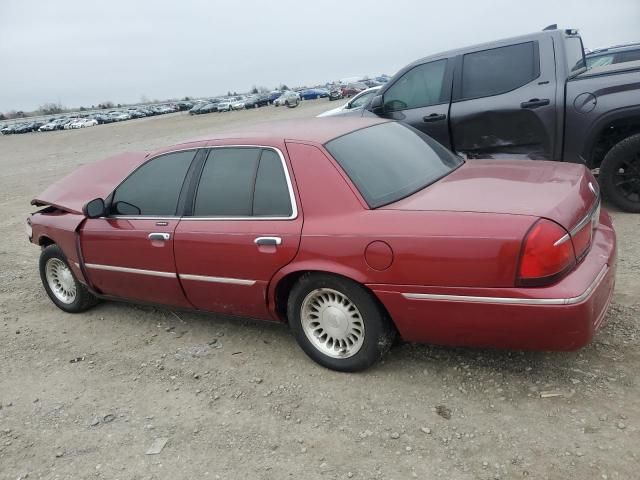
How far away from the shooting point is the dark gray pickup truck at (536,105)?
5.42 m

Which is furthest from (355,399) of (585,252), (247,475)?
(585,252)

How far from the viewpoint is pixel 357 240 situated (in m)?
2.97

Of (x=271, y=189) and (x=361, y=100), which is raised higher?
(x=361, y=100)

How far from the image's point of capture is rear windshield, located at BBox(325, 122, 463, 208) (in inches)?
125

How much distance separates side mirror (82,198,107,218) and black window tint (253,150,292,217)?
4.72ft

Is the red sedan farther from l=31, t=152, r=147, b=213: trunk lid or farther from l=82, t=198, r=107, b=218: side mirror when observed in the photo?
l=31, t=152, r=147, b=213: trunk lid

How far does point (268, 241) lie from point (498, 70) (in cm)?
404

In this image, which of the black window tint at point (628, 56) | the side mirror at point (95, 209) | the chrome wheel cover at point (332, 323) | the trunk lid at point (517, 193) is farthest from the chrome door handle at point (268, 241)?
the black window tint at point (628, 56)

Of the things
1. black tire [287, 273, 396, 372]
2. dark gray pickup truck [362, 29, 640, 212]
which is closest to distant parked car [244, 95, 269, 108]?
dark gray pickup truck [362, 29, 640, 212]

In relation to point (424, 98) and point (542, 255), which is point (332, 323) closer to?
point (542, 255)

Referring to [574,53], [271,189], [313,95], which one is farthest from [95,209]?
[313,95]

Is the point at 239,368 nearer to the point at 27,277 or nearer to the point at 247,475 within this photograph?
the point at 247,475

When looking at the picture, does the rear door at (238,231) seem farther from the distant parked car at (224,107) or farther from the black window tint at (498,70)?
the distant parked car at (224,107)

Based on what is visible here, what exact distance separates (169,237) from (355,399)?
66.0 inches
